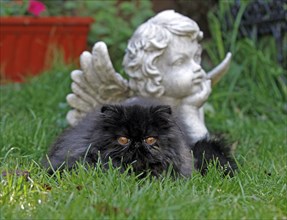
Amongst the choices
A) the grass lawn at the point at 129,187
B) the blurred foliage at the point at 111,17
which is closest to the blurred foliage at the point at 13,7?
the blurred foliage at the point at 111,17

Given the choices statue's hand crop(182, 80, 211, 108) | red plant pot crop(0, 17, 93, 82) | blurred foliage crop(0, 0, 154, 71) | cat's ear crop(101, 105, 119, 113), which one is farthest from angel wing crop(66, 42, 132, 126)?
blurred foliage crop(0, 0, 154, 71)

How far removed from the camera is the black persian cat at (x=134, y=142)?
3.51 metres

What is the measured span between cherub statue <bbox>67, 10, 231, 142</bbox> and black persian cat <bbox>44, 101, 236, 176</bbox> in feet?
2.61

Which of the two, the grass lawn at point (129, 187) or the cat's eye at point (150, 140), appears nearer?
the grass lawn at point (129, 187)

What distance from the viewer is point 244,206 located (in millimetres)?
3006

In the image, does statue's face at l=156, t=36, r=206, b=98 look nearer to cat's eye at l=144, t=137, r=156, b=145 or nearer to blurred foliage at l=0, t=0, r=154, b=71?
cat's eye at l=144, t=137, r=156, b=145

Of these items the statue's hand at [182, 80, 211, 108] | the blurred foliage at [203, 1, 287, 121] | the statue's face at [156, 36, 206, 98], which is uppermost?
the statue's face at [156, 36, 206, 98]

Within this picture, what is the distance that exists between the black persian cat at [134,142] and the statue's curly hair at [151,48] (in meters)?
0.79

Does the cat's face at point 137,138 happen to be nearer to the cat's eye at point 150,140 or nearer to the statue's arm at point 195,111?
the cat's eye at point 150,140

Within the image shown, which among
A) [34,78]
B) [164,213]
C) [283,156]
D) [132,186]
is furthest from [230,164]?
[34,78]

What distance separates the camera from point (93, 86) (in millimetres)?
4801

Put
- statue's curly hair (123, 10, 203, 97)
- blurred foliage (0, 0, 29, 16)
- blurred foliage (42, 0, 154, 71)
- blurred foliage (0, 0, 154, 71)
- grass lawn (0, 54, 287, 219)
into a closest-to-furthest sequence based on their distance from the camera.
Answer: grass lawn (0, 54, 287, 219) < statue's curly hair (123, 10, 203, 97) < blurred foliage (0, 0, 29, 16) < blurred foliage (0, 0, 154, 71) < blurred foliage (42, 0, 154, 71)

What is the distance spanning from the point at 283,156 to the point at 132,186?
1.71 meters

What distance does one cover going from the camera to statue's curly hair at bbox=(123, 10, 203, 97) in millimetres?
4531
